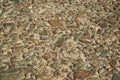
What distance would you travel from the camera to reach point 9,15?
5438 mm

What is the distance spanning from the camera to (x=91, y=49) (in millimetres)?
4656

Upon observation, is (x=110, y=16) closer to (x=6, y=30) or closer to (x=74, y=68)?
(x=74, y=68)

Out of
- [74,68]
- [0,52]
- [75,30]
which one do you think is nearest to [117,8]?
[75,30]

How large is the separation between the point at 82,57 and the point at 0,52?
132 cm

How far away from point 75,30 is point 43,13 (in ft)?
2.58

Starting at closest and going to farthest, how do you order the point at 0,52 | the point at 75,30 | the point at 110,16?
the point at 0,52, the point at 75,30, the point at 110,16

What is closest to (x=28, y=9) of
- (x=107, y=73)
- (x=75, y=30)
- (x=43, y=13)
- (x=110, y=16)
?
(x=43, y=13)

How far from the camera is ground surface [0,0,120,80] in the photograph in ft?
14.1

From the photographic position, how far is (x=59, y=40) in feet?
15.9

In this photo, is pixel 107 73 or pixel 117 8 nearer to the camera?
pixel 107 73

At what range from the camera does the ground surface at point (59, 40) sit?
431cm

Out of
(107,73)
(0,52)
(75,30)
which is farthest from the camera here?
(75,30)

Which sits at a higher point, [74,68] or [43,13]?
[43,13]

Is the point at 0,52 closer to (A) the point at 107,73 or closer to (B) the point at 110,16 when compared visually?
(A) the point at 107,73
